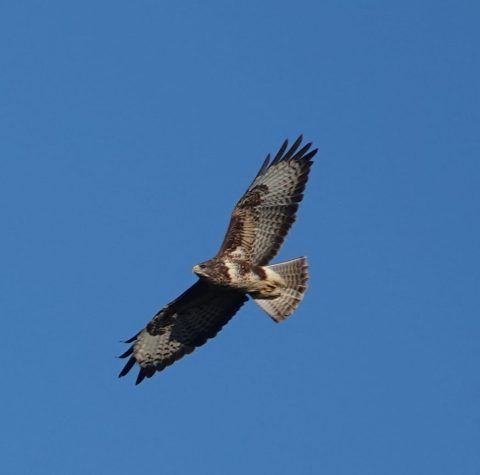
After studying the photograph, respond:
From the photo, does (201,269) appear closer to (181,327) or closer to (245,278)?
(245,278)

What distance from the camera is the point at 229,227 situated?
A: 1405 centimetres

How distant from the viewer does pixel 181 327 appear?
14523 millimetres

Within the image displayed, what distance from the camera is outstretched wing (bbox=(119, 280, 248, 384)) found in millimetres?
14141

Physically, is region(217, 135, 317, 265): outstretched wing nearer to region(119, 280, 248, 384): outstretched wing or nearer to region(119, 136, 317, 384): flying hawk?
region(119, 136, 317, 384): flying hawk

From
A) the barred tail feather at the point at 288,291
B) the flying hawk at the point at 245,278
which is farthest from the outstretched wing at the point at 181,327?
the barred tail feather at the point at 288,291

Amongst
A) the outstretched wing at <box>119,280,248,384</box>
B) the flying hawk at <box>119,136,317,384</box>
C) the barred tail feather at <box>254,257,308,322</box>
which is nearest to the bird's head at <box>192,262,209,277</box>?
the flying hawk at <box>119,136,317,384</box>

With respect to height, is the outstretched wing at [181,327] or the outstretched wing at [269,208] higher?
the outstretched wing at [269,208]

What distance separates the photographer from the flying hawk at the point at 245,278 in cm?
1369

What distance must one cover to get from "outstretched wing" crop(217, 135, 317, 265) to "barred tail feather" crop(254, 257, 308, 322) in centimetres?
28

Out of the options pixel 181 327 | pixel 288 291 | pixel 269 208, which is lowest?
pixel 181 327

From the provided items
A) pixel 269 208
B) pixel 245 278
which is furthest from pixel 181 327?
pixel 269 208

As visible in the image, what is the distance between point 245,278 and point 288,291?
28.2 inches

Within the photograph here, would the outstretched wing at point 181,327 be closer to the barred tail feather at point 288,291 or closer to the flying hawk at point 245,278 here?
the flying hawk at point 245,278

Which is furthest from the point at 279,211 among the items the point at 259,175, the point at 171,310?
the point at 171,310
